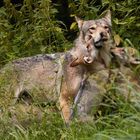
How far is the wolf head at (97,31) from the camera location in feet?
24.9

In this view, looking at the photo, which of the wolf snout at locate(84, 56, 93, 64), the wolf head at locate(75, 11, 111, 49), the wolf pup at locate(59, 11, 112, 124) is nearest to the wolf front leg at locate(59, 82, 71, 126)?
the wolf pup at locate(59, 11, 112, 124)

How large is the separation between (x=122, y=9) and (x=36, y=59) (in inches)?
60.5

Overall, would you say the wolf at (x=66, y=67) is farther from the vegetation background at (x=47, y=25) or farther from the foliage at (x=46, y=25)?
→ the foliage at (x=46, y=25)

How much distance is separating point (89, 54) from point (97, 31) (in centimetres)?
27

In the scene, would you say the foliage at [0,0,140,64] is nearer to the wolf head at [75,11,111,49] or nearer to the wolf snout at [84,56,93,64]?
the wolf head at [75,11,111,49]

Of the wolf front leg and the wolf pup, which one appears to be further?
the wolf front leg

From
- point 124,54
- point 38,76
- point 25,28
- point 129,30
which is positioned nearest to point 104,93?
point 124,54

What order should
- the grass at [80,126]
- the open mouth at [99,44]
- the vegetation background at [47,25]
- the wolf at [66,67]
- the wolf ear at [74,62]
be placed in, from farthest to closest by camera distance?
the vegetation background at [47,25], the wolf ear at [74,62], the wolf at [66,67], the open mouth at [99,44], the grass at [80,126]

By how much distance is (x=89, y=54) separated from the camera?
7.71 meters

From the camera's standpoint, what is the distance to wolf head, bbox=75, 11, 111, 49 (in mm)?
7586

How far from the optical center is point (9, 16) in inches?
442

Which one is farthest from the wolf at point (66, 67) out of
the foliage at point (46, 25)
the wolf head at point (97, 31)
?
the foliage at point (46, 25)

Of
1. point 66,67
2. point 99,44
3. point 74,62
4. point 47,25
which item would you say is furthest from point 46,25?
point 99,44

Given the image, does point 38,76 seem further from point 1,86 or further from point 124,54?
point 124,54
